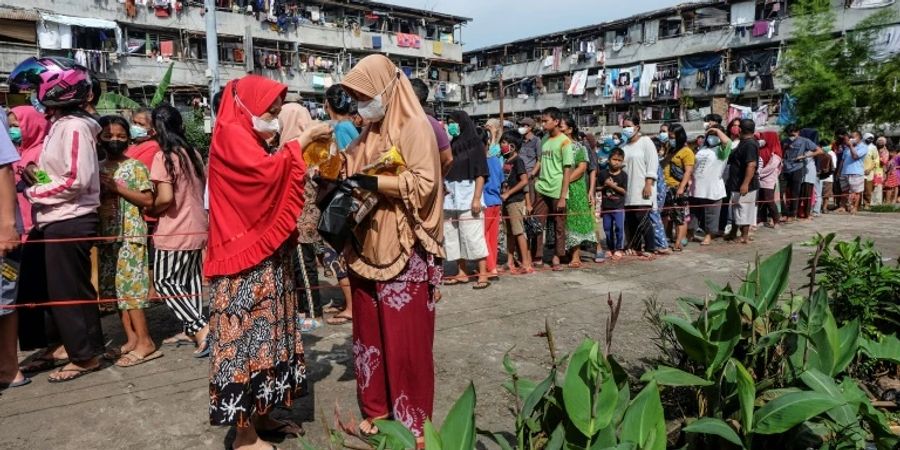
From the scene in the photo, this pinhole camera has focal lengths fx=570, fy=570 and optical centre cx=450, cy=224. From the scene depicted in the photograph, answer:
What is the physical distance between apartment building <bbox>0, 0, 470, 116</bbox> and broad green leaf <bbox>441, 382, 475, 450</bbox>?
19818mm

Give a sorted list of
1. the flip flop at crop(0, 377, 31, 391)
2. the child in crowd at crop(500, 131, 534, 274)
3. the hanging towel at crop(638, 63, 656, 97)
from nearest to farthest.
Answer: the flip flop at crop(0, 377, 31, 391) < the child in crowd at crop(500, 131, 534, 274) < the hanging towel at crop(638, 63, 656, 97)

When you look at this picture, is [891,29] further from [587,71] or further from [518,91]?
[518,91]

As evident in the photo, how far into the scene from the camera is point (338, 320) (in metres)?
4.74

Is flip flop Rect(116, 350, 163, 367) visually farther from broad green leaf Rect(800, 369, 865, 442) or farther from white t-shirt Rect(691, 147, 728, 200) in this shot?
white t-shirt Rect(691, 147, 728, 200)

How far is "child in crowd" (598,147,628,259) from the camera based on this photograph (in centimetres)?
716

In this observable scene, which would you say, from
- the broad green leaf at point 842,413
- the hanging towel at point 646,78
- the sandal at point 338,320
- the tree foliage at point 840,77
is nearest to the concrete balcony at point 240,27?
the hanging towel at point 646,78

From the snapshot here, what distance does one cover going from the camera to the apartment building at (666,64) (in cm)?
3138

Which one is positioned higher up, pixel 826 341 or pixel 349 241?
pixel 349 241

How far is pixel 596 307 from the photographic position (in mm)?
5090

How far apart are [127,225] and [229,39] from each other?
33036 millimetres

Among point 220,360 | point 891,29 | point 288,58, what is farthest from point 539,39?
point 220,360

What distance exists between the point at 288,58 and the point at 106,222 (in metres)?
34.0

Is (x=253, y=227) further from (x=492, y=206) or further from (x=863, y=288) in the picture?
(x=492, y=206)


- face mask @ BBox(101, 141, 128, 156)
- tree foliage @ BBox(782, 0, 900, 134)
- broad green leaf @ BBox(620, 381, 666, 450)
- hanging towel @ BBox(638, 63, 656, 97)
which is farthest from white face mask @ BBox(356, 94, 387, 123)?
hanging towel @ BBox(638, 63, 656, 97)
